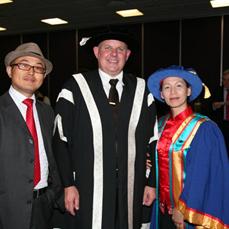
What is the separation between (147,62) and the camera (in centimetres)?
854

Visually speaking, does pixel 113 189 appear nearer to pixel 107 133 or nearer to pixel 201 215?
pixel 107 133

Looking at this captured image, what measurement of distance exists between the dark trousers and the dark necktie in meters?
0.76

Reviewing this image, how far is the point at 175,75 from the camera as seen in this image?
2182 mm

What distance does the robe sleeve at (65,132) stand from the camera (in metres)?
2.01

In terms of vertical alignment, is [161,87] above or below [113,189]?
above

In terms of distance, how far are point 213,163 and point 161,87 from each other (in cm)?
65

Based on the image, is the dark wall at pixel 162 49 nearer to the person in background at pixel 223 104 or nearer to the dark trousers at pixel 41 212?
the person in background at pixel 223 104

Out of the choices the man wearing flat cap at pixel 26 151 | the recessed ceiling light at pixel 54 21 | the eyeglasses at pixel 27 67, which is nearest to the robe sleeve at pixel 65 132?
the man wearing flat cap at pixel 26 151

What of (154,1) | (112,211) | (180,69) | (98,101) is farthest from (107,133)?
(154,1)

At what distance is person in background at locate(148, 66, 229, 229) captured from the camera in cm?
198

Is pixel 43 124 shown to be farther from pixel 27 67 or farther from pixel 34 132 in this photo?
pixel 27 67

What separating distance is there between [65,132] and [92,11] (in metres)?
5.61

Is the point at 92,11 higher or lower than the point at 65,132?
higher

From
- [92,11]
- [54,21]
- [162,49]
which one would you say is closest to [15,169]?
[92,11]
